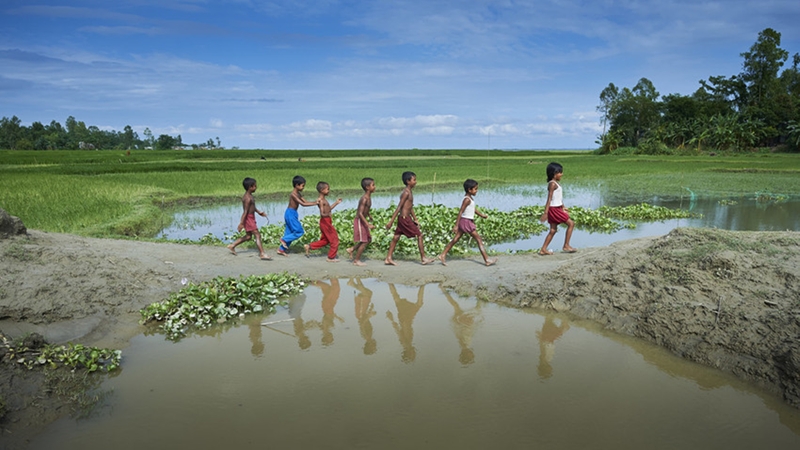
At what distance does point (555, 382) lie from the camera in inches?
166

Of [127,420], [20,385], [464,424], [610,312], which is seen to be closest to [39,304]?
[20,385]

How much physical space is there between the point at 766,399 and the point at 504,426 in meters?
2.25

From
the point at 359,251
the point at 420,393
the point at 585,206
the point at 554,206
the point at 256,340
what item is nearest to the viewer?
the point at 420,393

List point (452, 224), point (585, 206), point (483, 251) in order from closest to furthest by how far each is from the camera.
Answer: point (483, 251) < point (452, 224) < point (585, 206)

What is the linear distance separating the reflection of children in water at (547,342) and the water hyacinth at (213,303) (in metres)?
3.21

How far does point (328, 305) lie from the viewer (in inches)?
248

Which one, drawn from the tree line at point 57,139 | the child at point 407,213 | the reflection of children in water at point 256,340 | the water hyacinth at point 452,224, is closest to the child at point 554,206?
the water hyacinth at point 452,224

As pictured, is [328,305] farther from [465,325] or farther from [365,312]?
[465,325]

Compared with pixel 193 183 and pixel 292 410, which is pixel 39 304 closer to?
pixel 292 410

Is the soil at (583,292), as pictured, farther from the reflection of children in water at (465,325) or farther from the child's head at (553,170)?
the child's head at (553,170)

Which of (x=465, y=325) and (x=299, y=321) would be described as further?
(x=299, y=321)

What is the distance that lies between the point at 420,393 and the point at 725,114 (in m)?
65.7

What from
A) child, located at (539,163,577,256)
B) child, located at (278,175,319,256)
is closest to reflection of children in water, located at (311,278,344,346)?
child, located at (278,175,319,256)

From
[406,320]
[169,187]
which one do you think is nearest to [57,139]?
[169,187]
